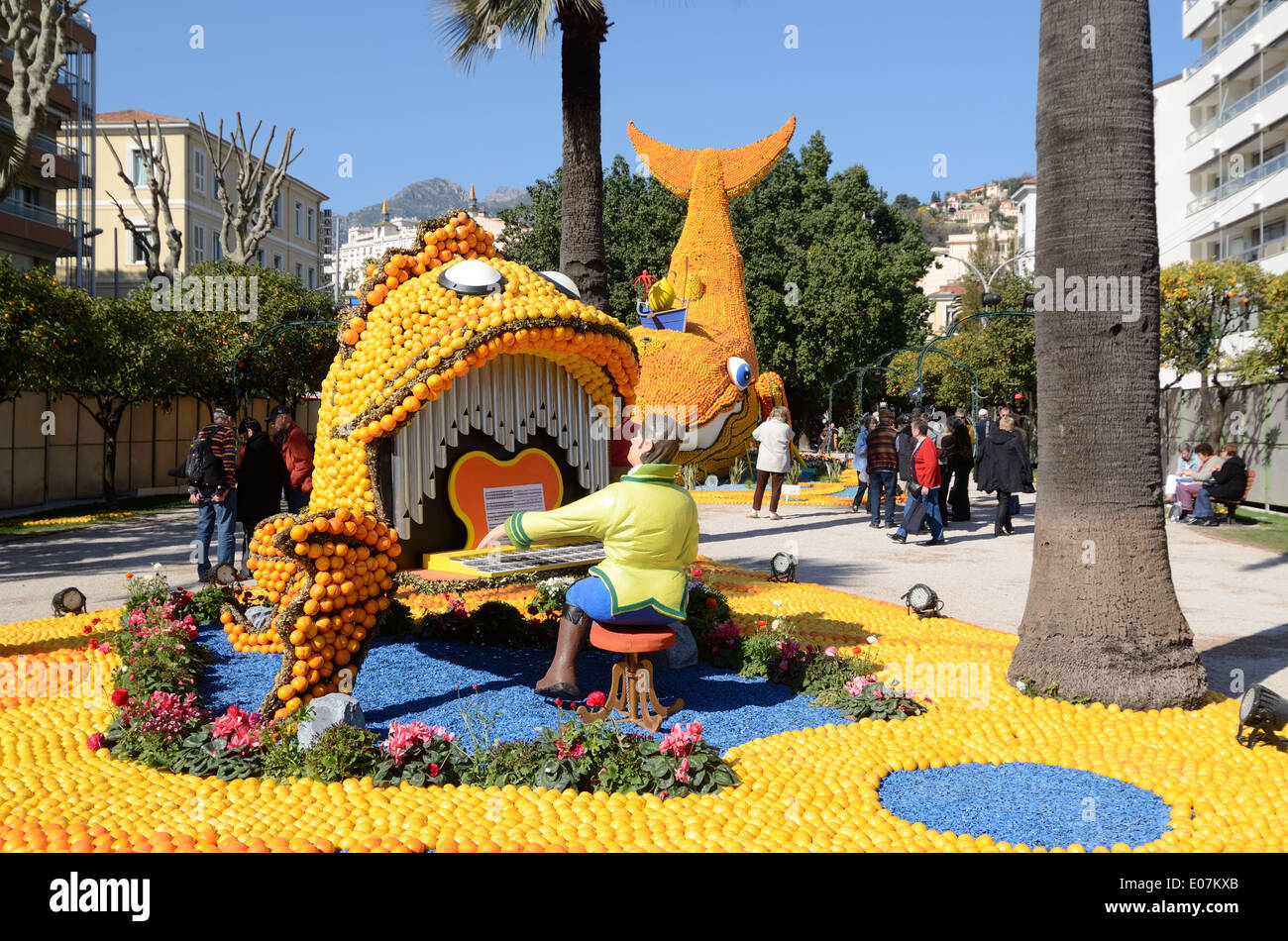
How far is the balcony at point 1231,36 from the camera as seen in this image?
31172mm

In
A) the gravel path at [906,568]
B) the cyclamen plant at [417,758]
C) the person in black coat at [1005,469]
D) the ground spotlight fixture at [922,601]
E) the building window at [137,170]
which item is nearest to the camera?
the cyclamen plant at [417,758]

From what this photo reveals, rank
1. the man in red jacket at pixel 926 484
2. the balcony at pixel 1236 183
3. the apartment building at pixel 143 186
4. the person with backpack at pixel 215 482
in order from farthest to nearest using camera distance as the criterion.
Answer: the apartment building at pixel 143 186 < the balcony at pixel 1236 183 < the man in red jacket at pixel 926 484 < the person with backpack at pixel 215 482

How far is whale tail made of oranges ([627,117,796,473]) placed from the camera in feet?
58.1

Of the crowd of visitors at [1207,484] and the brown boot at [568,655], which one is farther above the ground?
the crowd of visitors at [1207,484]

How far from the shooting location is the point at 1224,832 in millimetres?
4168

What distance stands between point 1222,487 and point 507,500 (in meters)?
13.0

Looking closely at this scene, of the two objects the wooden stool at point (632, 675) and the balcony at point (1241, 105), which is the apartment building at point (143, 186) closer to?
the balcony at point (1241, 105)

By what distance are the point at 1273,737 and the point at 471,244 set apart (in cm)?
572

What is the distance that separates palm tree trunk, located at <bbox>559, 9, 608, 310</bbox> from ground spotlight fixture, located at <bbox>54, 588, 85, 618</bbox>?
561 cm

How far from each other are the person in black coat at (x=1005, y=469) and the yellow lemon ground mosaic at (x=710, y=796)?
8.27 meters

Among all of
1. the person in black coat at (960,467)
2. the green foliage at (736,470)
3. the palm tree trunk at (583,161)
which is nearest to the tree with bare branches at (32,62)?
the palm tree trunk at (583,161)

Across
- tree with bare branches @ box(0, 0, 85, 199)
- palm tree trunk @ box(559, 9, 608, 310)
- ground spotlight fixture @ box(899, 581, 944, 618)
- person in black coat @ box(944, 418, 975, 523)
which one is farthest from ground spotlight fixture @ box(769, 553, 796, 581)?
tree with bare branches @ box(0, 0, 85, 199)

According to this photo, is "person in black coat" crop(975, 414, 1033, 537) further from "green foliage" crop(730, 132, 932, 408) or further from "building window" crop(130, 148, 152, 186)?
"building window" crop(130, 148, 152, 186)

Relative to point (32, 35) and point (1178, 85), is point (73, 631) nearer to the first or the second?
point (32, 35)
